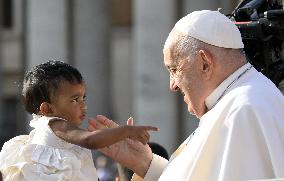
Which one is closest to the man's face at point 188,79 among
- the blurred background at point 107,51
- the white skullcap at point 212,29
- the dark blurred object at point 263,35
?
the white skullcap at point 212,29

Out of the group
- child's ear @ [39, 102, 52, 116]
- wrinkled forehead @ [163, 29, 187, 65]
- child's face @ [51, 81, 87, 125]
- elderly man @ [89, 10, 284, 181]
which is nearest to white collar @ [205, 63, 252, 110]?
elderly man @ [89, 10, 284, 181]

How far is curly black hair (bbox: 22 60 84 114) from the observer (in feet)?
16.7

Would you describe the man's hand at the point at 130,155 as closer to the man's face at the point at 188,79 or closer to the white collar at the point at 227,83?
the man's face at the point at 188,79

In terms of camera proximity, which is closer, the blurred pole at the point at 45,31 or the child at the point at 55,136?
the child at the point at 55,136

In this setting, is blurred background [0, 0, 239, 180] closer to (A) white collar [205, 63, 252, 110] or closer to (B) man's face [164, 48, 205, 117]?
(B) man's face [164, 48, 205, 117]

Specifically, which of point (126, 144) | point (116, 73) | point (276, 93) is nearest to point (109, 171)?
point (126, 144)

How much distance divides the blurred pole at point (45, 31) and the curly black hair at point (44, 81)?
52.9 feet

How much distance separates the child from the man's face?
0.84ft

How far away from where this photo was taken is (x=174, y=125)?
69.2ft

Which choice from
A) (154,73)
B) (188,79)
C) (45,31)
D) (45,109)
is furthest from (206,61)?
(45,31)

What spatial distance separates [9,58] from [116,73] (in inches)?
99.6

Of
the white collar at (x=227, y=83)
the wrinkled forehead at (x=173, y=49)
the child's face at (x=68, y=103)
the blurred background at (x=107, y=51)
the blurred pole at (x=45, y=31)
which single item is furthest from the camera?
the blurred pole at (x=45, y=31)

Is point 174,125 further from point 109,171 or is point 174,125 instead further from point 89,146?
point 89,146

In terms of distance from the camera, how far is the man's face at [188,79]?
479cm
